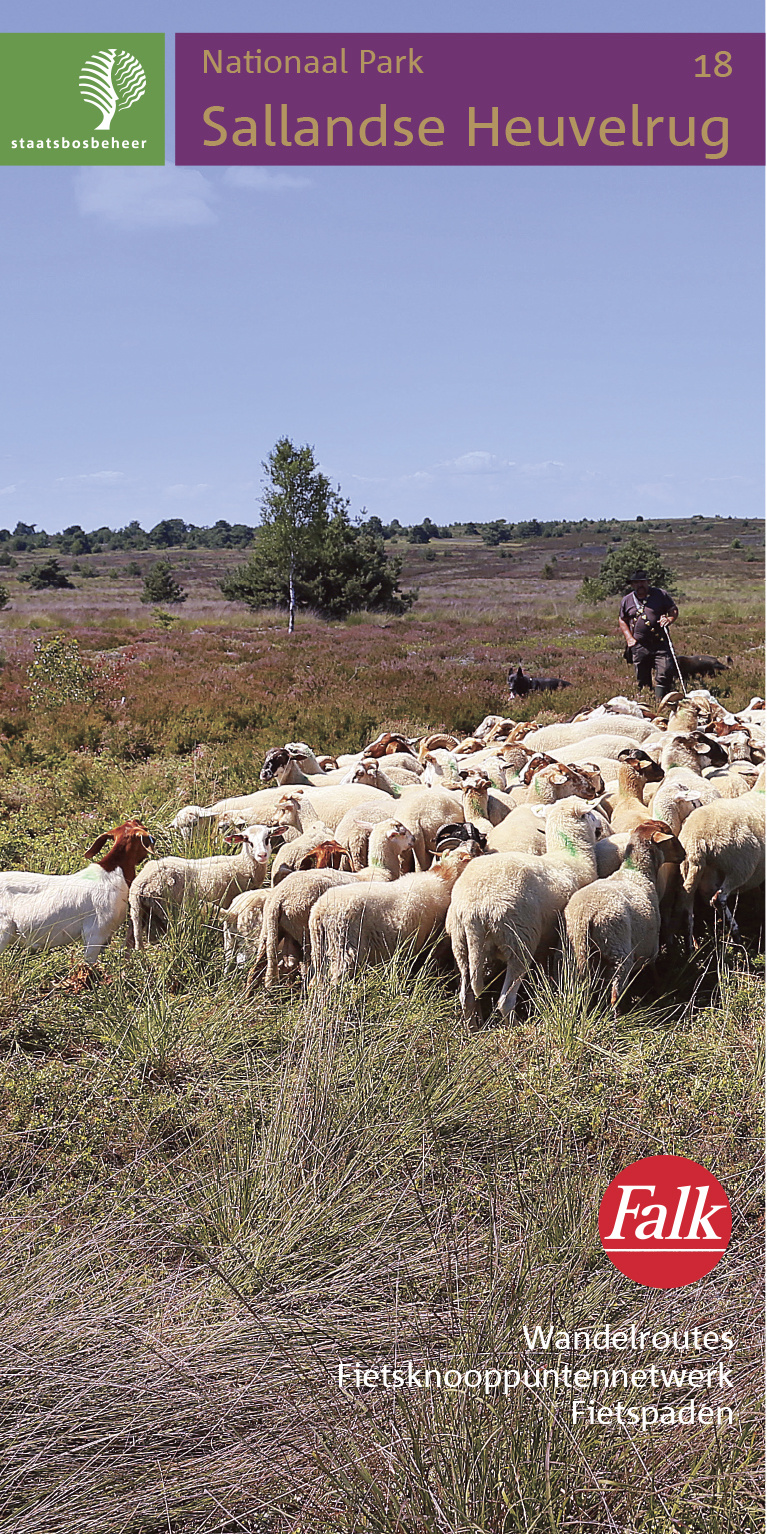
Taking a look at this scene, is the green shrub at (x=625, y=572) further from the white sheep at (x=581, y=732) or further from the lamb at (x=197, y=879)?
the lamb at (x=197, y=879)

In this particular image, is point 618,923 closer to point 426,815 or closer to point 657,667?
point 426,815

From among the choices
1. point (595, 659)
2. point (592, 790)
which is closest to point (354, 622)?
point (595, 659)

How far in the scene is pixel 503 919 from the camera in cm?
495

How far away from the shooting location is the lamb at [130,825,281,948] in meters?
5.81

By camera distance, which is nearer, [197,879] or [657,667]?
[197,879]

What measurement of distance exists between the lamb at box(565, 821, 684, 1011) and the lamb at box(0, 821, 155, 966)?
2.88 m

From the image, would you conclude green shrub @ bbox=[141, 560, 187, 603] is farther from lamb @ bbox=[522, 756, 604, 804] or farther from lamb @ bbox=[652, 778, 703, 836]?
lamb @ bbox=[652, 778, 703, 836]

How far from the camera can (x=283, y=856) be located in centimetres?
610

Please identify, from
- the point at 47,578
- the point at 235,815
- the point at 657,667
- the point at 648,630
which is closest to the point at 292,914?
the point at 235,815

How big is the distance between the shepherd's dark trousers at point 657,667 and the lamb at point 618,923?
36.6 feet

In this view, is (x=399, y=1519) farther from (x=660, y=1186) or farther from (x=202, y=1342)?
(x=660, y=1186)

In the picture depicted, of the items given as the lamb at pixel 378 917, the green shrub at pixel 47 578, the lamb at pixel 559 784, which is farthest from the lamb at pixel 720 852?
the green shrub at pixel 47 578

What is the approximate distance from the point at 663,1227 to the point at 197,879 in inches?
151

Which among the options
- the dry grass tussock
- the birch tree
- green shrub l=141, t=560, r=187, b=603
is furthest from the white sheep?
green shrub l=141, t=560, r=187, b=603
